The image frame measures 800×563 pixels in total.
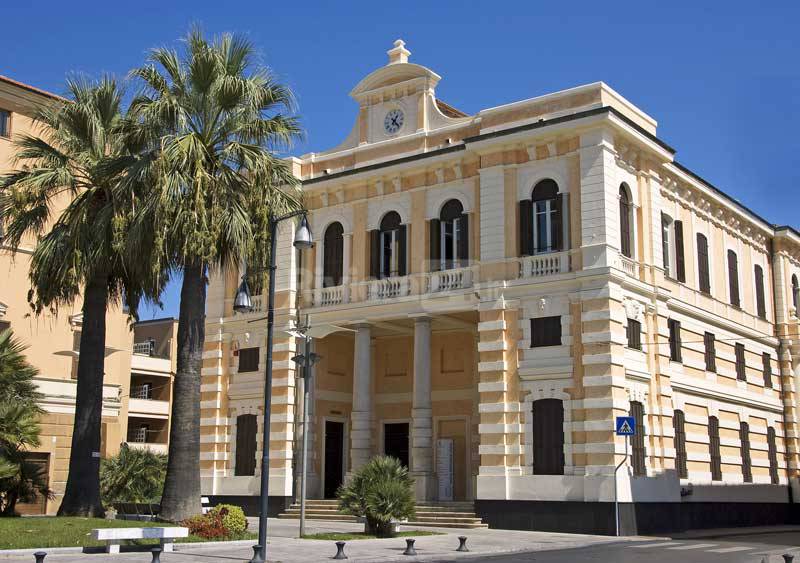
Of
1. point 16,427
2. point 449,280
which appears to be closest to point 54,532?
point 16,427

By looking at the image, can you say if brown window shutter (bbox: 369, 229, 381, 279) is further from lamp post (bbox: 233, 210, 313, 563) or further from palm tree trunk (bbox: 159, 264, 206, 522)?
lamp post (bbox: 233, 210, 313, 563)

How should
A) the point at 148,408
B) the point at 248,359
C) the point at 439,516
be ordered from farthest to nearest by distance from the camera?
the point at 148,408
the point at 248,359
the point at 439,516

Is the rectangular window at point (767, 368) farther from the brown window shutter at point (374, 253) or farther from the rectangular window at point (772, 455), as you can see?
the brown window shutter at point (374, 253)

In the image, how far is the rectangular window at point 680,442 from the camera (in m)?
31.0

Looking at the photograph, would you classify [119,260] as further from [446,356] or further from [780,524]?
[780,524]

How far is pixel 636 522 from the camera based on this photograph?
1085 inches

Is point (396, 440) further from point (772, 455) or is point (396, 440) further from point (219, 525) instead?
point (219, 525)

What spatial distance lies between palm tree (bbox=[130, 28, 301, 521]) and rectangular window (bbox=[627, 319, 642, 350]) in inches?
453

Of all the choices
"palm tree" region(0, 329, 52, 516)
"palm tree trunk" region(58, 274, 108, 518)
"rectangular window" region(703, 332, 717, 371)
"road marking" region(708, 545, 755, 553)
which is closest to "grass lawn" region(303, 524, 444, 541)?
"palm tree trunk" region(58, 274, 108, 518)

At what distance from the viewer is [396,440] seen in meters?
36.4

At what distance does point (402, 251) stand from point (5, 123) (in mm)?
15746

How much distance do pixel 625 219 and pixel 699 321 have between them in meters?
6.13

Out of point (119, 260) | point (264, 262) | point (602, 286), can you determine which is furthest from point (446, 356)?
point (119, 260)

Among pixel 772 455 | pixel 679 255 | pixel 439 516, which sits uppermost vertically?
pixel 679 255
